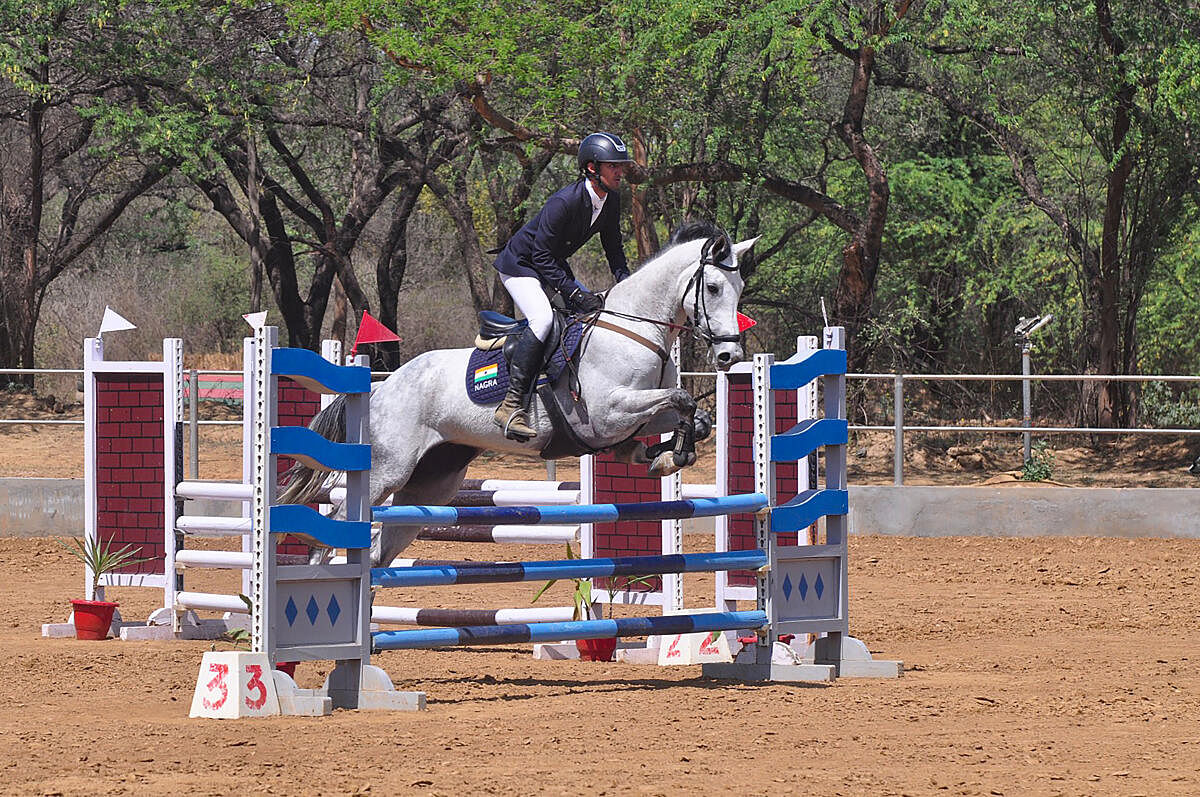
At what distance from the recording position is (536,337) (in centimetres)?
663

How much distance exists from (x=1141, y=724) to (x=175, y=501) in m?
4.80

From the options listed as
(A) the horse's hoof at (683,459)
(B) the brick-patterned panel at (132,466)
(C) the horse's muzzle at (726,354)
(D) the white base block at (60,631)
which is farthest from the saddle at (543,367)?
(D) the white base block at (60,631)

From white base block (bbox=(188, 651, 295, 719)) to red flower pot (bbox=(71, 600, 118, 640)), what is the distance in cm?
257

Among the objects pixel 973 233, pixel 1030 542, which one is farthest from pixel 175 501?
pixel 973 233

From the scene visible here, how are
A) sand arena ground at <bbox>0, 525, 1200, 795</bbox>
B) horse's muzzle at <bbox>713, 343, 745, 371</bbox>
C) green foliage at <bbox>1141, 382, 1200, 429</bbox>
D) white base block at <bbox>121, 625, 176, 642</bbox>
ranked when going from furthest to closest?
green foliage at <bbox>1141, 382, 1200, 429</bbox> → white base block at <bbox>121, 625, 176, 642</bbox> → horse's muzzle at <bbox>713, 343, 745, 371</bbox> → sand arena ground at <bbox>0, 525, 1200, 795</bbox>

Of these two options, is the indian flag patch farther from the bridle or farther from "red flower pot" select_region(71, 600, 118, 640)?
"red flower pot" select_region(71, 600, 118, 640)

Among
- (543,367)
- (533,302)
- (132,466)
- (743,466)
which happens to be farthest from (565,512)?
(132,466)

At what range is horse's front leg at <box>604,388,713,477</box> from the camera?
20.7 ft

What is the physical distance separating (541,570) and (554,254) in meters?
1.47

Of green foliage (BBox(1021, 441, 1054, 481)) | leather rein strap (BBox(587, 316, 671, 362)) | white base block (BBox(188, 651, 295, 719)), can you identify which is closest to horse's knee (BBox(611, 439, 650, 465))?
leather rein strap (BBox(587, 316, 671, 362))

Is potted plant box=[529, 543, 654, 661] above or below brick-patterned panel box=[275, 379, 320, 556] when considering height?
below

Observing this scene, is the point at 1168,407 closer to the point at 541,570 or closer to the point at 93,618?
the point at 93,618

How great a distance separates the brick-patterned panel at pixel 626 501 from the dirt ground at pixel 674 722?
0.71 meters

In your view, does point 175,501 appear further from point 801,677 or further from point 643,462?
point 801,677
